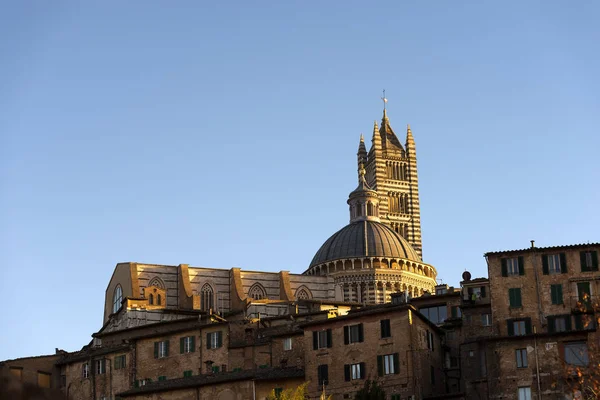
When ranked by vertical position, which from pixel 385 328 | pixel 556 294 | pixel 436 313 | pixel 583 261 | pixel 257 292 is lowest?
pixel 385 328

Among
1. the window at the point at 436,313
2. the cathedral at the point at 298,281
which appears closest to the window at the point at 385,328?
the window at the point at 436,313

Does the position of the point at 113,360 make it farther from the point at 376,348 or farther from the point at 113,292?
the point at 113,292

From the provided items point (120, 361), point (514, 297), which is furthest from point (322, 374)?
point (120, 361)

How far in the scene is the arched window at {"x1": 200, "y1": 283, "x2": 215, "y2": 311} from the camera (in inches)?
3479

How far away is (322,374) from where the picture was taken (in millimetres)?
55875

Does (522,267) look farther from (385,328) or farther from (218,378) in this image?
(218,378)

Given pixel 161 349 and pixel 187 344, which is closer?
pixel 187 344

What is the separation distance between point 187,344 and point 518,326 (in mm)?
17325

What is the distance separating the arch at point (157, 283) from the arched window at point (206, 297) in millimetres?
3101

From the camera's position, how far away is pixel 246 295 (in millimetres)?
89250

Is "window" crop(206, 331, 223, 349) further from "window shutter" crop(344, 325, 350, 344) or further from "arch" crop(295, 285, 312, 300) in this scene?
"arch" crop(295, 285, 312, 300)

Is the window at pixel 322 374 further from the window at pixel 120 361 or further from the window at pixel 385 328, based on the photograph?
the window at pixel 120 361

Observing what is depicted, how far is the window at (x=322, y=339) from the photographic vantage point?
56.5 meters

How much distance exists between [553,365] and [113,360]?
24.3 metres
